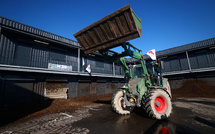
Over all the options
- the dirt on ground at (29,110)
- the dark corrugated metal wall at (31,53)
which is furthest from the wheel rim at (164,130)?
the dark corrugated metal wall at (31,53)

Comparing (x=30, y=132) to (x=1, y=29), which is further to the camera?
(x=1, y=29)

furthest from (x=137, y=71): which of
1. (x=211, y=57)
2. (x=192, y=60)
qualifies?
(x=211, y=57)

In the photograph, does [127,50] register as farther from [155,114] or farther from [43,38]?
[43,38]

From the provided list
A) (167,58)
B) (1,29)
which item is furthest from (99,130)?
(167,58)

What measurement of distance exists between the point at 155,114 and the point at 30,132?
17.4 ft

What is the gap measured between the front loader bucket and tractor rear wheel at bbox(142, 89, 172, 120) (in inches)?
115

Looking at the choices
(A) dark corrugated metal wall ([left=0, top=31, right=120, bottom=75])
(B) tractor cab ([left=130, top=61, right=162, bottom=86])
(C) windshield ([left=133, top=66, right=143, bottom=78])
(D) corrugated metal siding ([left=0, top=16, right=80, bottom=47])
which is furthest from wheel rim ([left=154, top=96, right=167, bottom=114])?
(D) corrugated metal siding ([left=0, top=16, right=80, bottom=47])

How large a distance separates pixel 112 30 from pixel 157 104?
13.7 feet

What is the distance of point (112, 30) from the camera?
4.59 metres

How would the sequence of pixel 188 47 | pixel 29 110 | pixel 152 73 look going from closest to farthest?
1. pixel 152 73
2. pixel 29 110
3. pixel 188 47

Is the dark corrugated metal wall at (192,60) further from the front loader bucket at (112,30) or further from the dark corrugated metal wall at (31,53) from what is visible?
the front loader bucket at (112,30)

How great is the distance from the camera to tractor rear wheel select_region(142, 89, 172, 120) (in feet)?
14.7

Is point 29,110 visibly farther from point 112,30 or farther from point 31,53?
point 112,30

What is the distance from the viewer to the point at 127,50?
516 centimetres
